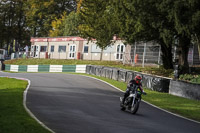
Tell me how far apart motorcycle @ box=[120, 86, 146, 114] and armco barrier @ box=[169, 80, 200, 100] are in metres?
6.85

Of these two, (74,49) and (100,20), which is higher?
(100,20)

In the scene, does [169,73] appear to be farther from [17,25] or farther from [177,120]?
[17,25]

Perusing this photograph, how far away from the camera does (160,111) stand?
1566cm

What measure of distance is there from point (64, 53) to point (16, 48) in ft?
51.4

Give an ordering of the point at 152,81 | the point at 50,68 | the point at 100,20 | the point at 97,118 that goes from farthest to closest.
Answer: the point at 50,68
the point at 100,20
the point at 152,81
the point at 97,118

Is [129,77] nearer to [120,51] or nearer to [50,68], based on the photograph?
[120,51]

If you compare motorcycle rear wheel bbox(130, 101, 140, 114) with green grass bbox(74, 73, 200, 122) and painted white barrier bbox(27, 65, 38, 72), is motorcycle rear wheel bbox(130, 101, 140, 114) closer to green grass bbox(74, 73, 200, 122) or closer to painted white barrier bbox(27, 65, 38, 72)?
green grass bbox(74, 73, 200, 122)

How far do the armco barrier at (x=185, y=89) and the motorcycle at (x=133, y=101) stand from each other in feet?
22.5

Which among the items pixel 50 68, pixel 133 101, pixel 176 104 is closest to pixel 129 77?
pixel 176 104

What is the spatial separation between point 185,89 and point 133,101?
27.2 ft

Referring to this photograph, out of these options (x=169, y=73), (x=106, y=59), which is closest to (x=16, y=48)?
(x=106, y=59)

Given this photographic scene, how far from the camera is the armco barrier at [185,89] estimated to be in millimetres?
20312

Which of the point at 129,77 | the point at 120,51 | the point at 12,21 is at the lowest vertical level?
the point at 129,77

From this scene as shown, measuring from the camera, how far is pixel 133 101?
13992 mm
